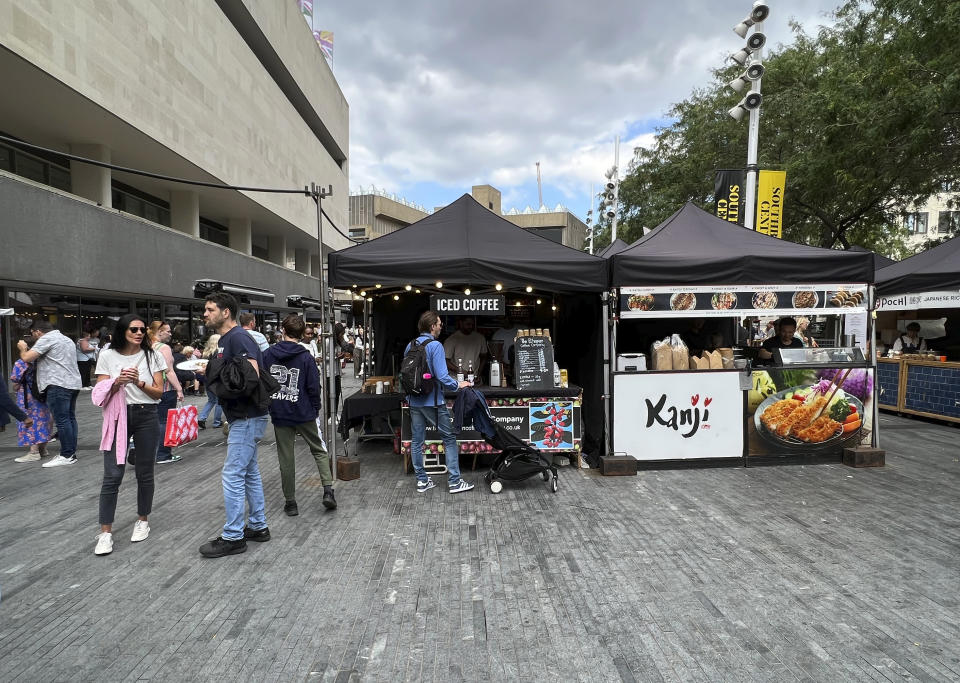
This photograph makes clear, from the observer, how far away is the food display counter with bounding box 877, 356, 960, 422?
8469 millimetres

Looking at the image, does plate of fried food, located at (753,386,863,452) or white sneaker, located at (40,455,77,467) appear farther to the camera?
white sneaker, located at (40,455,77,467)

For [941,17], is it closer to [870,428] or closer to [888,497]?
[870,428]

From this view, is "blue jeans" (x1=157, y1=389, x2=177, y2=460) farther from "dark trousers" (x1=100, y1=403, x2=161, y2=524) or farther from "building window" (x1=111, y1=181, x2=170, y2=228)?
"building window" (x1=111, y1=181, x2=170, y2=228)

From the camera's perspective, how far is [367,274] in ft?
18.7

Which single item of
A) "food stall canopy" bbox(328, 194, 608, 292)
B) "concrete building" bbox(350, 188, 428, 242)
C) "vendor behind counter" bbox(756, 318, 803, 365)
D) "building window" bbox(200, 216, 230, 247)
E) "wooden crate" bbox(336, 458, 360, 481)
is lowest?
"wooden crate" bbox(336, 458, 360, 481)

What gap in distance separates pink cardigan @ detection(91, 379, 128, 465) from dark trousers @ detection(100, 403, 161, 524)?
0.03 meters

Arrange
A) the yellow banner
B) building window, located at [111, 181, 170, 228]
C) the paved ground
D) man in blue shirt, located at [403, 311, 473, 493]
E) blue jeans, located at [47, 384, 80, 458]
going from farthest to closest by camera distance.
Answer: building window, located at [111, 181, 170, 228] < the yellow banner < blue jeans, located at [47, 384, 80, 458] < man in blue shirt, located at [403, 311, 473, 493] < the paved ground

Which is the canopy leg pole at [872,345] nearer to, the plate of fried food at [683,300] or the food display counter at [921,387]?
the plate of fried food at [683,300]

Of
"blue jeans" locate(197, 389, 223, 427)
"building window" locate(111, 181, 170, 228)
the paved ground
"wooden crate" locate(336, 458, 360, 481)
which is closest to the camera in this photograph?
the paved ground

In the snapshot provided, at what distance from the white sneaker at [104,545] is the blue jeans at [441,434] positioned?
100 inches

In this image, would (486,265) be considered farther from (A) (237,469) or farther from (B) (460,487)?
(A) (237,469)

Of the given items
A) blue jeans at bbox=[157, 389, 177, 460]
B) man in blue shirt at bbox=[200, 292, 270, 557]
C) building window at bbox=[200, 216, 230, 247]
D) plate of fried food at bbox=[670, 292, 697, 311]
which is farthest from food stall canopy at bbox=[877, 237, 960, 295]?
building window at bbox=[200, 216, 230, 247]

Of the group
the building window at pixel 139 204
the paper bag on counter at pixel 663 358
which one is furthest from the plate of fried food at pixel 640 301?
the building window at pixel 139 204

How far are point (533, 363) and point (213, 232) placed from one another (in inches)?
963
